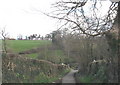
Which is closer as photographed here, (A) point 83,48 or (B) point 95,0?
Result: (B) point 95,0

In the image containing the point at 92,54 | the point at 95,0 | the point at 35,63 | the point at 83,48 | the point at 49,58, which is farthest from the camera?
the point at 49,58

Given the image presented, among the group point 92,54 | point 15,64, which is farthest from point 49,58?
point 15,64

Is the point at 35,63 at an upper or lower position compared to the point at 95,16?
lower

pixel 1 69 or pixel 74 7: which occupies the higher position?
pixel 74 7

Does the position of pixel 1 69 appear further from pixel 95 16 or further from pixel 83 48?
pixel 83 48

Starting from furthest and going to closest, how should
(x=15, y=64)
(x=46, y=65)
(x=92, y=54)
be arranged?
(x=92, y=54)
(x=46, y=65)
(x=15, y=64)

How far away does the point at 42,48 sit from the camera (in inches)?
984

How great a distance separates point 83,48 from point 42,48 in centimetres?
439

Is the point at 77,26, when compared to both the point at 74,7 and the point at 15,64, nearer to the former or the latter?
the point at 74,7

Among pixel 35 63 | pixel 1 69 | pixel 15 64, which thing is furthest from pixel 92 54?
pixel 1 69

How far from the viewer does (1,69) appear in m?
11.9

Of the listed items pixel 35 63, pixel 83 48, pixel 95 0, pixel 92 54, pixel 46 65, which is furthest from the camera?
pixel 83 48

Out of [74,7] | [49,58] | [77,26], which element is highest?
[74,7]

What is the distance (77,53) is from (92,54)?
3073 millimetres
